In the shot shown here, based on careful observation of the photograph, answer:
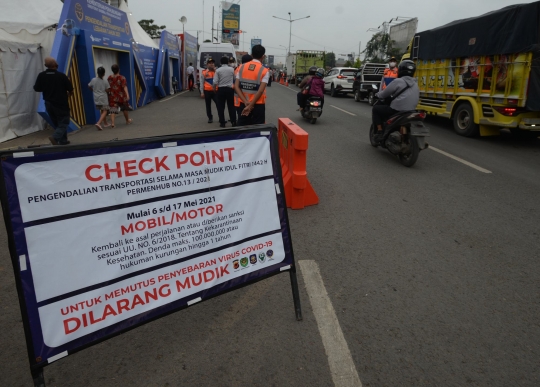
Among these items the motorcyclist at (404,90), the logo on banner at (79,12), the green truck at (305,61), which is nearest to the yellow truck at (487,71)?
the motorcyclist at (404,90)

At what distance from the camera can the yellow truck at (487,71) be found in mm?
8625

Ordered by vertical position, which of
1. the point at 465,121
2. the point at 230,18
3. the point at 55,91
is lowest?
the point at 465,121

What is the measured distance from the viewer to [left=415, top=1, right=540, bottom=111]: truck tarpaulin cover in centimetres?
850

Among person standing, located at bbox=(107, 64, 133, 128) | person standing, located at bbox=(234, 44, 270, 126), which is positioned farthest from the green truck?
person standing, located at bbox=(234, 44, 270, 126)

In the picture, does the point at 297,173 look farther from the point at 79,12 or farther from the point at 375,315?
the point at 79,12

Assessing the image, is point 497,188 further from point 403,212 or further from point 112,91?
point 112,91

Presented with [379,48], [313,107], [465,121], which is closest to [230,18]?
[379,48]

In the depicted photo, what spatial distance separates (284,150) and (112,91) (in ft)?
24.2

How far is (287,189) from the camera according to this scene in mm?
5348

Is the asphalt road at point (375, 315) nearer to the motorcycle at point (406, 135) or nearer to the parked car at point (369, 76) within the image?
the motorcycle at point (406, 135)

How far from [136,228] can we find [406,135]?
5.96m

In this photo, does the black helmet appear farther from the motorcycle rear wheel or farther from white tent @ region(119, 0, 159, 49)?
white tent @ region(119, 0, 159, 49)

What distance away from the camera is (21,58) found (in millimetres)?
10086

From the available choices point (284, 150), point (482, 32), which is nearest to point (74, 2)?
point (284, 150)
